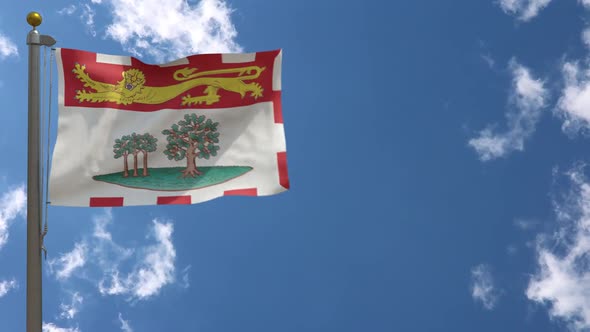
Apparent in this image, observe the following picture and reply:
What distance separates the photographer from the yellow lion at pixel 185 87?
754 centimetres

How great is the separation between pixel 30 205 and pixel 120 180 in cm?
111

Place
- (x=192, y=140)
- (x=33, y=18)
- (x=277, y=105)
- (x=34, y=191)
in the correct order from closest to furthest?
(x=34, y=191) < (x=33, y=18) < (x=192, y=140) < (x=277, y=105)

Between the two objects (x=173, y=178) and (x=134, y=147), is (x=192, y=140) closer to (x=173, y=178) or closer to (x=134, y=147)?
(x=173, y=178)

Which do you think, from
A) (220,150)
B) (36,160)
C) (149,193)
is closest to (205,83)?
(220,150)

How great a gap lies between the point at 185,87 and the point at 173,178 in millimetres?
1076

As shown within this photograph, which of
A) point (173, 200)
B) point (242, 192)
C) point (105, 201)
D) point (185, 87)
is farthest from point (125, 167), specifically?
point (242, 192)

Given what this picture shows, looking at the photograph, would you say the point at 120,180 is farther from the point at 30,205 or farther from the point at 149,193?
the point at 30,205

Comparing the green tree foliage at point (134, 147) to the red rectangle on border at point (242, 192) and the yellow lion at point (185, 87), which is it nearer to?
the yellow lion at point (185, 87)

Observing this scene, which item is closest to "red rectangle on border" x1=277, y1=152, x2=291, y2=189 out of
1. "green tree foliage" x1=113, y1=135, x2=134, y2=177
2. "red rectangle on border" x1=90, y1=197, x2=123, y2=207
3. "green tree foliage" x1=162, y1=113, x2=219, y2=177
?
"green tree foliage" x1=162, y1=113, x2=219, y2=177

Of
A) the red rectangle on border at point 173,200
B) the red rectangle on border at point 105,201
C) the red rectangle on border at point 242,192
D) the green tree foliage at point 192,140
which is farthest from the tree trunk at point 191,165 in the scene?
the red rectangle on border at point 105,201

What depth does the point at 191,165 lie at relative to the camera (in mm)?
7512

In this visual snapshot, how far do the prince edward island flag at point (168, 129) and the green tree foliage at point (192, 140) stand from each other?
1 centimetres

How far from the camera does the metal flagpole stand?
6.26 m

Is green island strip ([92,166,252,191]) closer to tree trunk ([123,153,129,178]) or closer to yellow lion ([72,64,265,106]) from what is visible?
tree trunk ([123,153,129,178])
